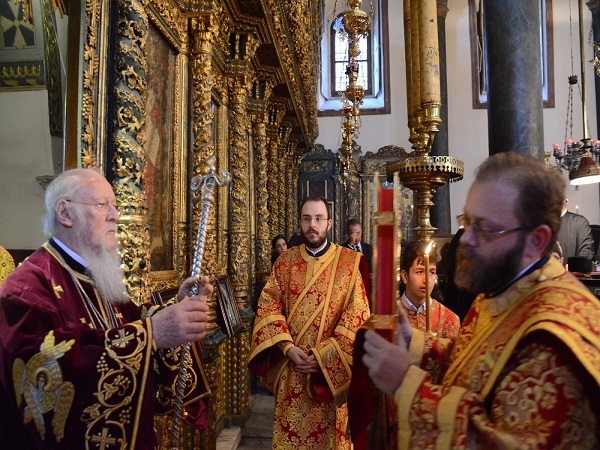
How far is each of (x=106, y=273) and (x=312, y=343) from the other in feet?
5.30

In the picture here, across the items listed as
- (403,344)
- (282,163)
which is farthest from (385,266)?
(282,163)

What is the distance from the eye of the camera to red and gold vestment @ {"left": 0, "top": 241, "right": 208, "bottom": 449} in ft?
5.33

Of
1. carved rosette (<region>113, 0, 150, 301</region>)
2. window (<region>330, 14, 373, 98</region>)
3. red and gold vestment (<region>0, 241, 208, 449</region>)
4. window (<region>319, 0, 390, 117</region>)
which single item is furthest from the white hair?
window (<region>330, 14, 373, 98</region>)

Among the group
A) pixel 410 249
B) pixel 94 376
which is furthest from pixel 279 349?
pixel 94 376

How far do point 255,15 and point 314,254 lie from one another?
8.71 ft

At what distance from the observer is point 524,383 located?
1.17 m

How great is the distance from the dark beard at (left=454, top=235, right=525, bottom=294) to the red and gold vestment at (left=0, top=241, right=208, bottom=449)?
115 centimetres

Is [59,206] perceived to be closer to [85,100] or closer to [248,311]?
[85,100]

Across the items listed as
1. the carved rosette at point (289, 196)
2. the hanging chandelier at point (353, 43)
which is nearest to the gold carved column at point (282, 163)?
the carved rosette at point (289, 196)

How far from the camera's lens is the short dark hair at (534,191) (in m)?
1.37

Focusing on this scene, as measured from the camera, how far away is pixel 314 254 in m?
3.51

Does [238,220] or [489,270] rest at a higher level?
[238,220]

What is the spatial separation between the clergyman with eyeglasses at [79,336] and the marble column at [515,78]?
3763 mm

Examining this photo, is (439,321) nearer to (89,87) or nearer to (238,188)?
(89,87)
